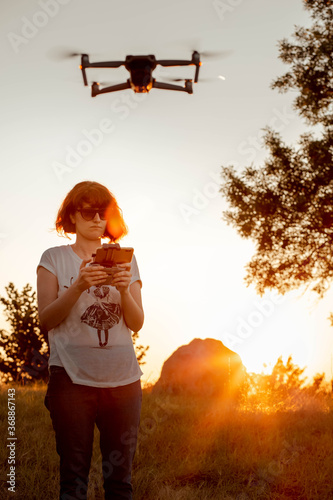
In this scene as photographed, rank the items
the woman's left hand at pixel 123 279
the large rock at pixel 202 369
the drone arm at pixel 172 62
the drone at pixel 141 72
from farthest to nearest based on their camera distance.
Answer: the drone arm at pixel 172 62 < the drone at pixel 141 72 < the large rock at pixel 202 369 < the woman's left hand at pixel 123 279

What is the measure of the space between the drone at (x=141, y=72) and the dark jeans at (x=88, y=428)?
11.5m

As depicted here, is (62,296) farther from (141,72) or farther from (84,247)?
(141,72)

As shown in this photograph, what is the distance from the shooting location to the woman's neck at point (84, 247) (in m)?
3.48

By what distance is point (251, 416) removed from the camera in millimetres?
8000

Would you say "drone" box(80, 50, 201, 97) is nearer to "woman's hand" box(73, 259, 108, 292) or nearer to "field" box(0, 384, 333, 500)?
"field" box(0, 384, 333, 500)

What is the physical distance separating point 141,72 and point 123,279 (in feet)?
37.3

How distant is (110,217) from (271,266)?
1156cm

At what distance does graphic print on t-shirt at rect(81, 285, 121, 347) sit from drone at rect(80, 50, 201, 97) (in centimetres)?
1106

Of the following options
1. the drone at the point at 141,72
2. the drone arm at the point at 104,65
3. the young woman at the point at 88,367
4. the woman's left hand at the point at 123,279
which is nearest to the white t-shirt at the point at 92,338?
the young woman at the point at 88,367

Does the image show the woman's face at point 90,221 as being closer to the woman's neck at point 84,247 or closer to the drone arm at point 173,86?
the woman's neck at point 84,247

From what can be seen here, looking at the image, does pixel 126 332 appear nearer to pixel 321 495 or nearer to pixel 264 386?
pixel 321 495

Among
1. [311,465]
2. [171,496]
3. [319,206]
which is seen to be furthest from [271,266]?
[171,496]

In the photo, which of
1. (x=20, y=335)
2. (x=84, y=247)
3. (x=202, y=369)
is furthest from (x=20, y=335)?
(x=84, y=247)

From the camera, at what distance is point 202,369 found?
1266 cm
